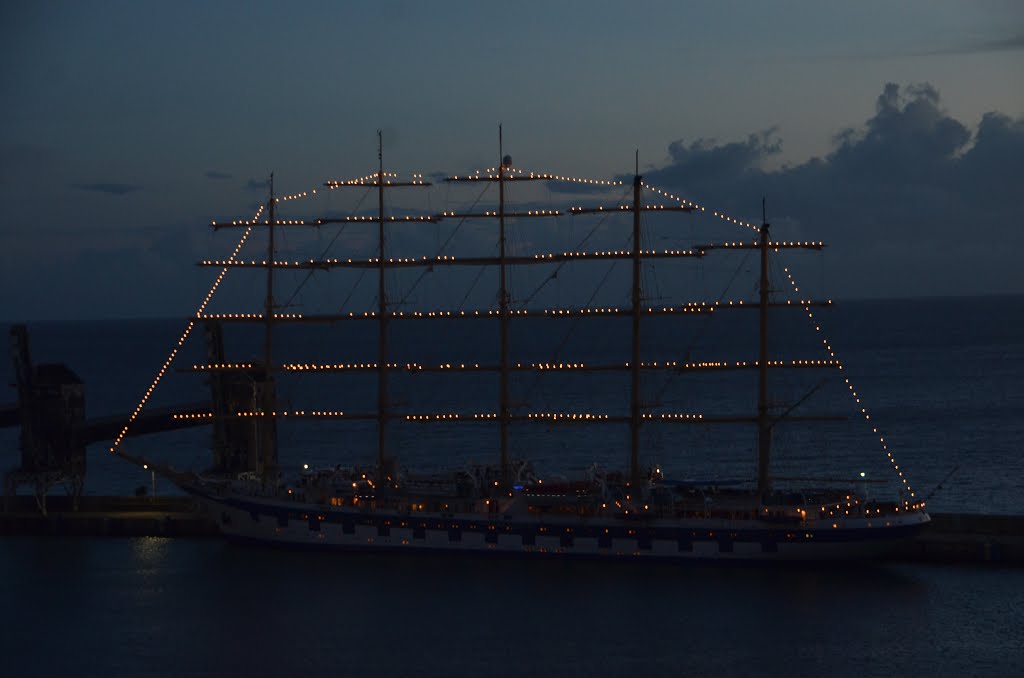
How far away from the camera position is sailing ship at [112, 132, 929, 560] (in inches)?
1676

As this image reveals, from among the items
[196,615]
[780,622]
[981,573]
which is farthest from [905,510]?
[196,615]

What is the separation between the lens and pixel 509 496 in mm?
44469

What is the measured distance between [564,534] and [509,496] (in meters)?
2.25

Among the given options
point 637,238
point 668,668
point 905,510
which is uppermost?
point 637,238

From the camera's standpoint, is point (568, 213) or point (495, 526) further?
point (568, 213)

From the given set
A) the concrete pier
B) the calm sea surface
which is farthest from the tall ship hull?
the concrete pier

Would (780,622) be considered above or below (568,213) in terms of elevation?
below

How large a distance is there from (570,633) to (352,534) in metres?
12.0

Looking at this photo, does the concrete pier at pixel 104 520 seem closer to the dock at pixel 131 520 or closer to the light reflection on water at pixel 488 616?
the dock at pixel 131 520

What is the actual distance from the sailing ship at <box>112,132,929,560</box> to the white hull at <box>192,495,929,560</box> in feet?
0.14

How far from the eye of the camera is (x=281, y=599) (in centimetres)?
3991

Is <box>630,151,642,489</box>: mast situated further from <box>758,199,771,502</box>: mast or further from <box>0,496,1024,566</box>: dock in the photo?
<box>0,496,1024,566</box>: dock

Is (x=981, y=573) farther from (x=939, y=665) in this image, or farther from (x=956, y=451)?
(x=956, y=451)

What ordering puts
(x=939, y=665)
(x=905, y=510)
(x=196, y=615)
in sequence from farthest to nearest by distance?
(x=905, y=510), (x=196, y=615), (x=939, y=665)
